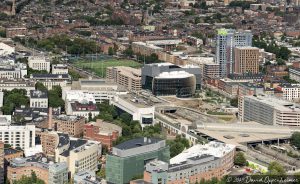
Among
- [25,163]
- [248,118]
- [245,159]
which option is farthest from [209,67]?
[25,163]

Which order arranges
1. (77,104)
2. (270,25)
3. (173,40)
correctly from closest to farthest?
(77,104) < (173,40) < (270,25)

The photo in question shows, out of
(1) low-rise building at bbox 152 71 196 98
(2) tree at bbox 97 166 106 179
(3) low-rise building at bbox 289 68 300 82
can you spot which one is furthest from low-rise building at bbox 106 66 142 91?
(2) tree at bbox 97 166 106 179

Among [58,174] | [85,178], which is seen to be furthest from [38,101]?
[85,178]

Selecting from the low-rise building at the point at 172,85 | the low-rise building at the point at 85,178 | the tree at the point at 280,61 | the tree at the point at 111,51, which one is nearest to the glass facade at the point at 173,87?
the low-rise building at the point at 172,85

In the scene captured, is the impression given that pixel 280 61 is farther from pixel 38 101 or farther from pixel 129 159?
pixel 129 159

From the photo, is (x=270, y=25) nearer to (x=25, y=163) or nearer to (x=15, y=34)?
(x=15, y=34)
